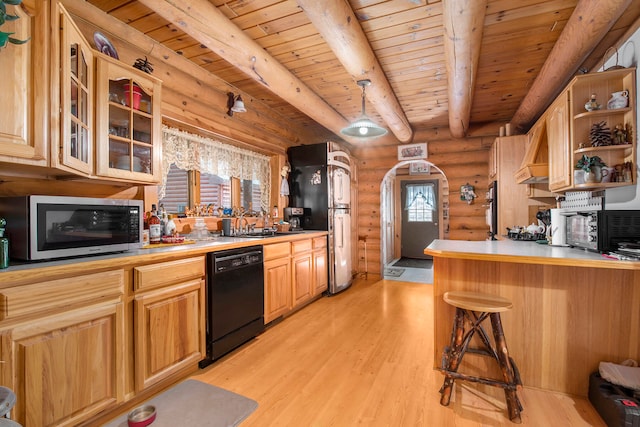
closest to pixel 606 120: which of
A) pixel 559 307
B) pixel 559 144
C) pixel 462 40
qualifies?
pixel 559 144

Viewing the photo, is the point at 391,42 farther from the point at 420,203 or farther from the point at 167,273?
the point at 420,203

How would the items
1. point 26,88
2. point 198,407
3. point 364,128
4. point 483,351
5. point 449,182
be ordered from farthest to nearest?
point 449,182
point 364,128
point 483,351
point 198,407
point 26,88

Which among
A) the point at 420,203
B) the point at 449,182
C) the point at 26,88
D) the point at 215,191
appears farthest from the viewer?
the point at 420,203

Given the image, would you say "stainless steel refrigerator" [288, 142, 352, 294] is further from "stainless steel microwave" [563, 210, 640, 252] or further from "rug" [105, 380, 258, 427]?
"stainless steel microwave" [563, 210, 640, 252]

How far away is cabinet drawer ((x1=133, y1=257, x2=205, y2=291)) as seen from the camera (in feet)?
5.98

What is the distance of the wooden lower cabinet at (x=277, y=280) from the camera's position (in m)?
2.96

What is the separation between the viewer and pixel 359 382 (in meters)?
2.10

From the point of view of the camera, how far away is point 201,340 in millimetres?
2252

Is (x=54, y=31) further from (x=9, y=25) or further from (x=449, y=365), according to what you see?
(x=449, y=365)

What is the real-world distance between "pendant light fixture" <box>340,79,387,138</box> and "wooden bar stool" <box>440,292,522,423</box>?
1701 mm

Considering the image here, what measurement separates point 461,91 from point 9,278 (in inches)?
139

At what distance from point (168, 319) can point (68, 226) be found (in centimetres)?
82

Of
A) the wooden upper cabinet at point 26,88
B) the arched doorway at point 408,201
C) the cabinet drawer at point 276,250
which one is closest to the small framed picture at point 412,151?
the arched doorway at point 408,201

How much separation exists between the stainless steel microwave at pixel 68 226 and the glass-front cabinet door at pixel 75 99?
0.74ft
